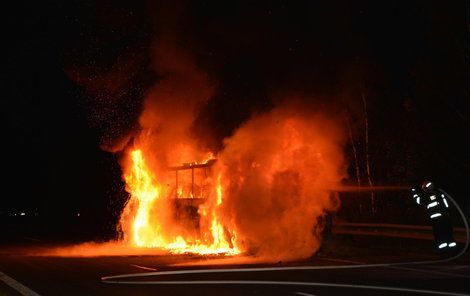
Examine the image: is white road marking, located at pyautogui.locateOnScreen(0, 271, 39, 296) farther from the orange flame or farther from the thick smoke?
the orange flame

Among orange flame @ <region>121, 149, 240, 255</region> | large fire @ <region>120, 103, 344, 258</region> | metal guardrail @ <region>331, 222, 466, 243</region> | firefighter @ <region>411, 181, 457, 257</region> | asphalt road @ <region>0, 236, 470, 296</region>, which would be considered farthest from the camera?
orange flame @ <region>121, 149, 240, 255</region>

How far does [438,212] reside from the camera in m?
14.7

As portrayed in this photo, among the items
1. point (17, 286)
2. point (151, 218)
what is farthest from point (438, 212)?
point (151, 218)

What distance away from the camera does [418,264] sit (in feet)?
46.3

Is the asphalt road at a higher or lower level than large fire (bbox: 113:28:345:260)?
lower

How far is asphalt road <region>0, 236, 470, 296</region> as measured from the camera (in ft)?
34.9

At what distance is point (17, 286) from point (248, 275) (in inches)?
171

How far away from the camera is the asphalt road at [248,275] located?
1063 cm

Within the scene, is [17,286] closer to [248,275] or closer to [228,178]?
[248,275]

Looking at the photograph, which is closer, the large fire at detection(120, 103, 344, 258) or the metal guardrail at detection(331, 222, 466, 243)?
the metal guardrail at detection(331, 222, 466, 243)

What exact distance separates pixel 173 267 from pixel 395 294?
636 centimetres

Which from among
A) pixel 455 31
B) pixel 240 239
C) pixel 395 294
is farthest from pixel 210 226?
pixel 395 294

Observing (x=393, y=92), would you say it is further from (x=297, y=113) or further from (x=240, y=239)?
(x=240, y=239)

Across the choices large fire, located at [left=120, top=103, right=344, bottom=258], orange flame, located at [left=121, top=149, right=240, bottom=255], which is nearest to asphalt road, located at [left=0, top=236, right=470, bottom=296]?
large fire, located at [left=120, top=103, right=344, bottom=258]
